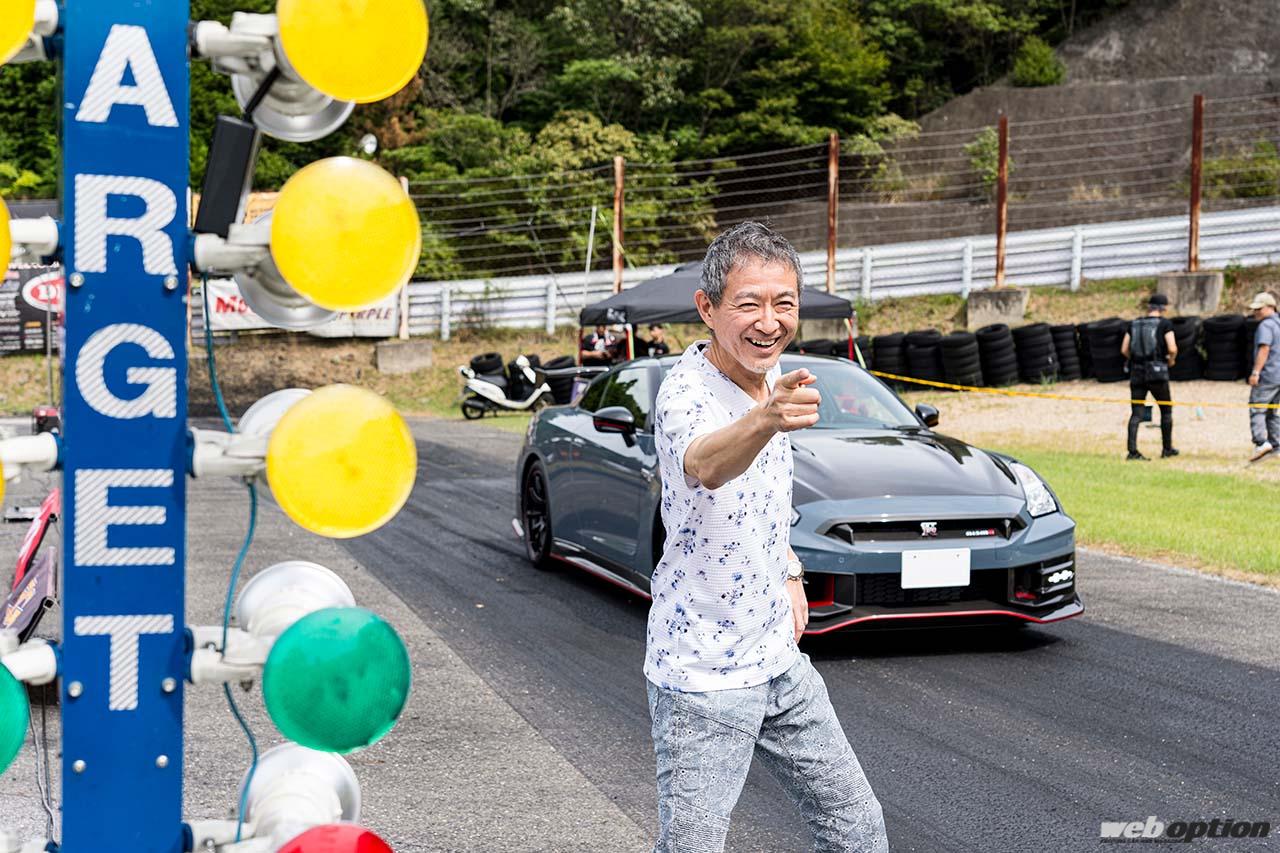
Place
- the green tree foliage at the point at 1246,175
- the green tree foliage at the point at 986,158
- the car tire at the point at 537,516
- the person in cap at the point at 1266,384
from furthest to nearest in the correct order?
the green tree foliage at the point at 986,158 → the green tree foliage at the point at 1246,175 → the person in cap at the point at 1266,384 → the car tire at the point at 537,516

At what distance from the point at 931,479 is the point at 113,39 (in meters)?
6.29

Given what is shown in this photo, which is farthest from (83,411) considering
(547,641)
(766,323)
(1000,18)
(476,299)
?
(1000,18)

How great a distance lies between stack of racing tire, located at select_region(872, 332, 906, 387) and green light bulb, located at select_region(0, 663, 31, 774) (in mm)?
23662

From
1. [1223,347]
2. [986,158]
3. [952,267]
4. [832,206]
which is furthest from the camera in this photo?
[986,158]

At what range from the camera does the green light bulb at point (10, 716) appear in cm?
176

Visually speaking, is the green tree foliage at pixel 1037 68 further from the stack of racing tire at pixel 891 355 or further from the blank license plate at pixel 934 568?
the blank license plate at pixel 934 568

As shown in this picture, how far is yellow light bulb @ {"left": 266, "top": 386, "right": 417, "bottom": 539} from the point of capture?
1.81m

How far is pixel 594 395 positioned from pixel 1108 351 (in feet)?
54.6

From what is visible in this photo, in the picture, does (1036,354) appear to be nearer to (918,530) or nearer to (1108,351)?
(1108,351)

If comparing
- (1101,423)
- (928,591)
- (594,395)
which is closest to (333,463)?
(928,591)

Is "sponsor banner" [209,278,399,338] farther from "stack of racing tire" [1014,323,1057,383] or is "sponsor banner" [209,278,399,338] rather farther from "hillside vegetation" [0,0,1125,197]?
"stack of racing tire" [1014,323,1057,383]

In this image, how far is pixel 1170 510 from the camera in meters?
12.8

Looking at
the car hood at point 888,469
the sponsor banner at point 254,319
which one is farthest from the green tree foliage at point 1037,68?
the car hood at point 888,469

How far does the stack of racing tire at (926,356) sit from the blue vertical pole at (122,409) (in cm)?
2346
